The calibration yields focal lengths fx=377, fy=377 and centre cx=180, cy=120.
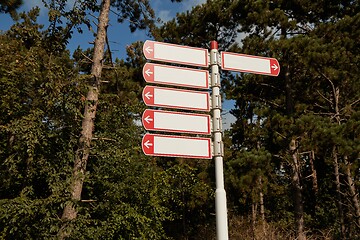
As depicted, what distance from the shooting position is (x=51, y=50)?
6590 millimetres

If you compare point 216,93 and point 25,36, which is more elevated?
point 25,36

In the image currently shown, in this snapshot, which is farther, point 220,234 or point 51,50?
point 51,50

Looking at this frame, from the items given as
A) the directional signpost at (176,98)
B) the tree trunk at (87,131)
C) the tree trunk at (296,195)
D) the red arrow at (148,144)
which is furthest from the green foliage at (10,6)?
the tree trunk at (296,195)

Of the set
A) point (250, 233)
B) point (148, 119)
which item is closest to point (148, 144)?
point (148, 119)

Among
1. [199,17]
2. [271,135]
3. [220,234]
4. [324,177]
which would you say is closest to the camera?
[220,234]

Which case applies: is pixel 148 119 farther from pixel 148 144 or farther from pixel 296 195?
pixel 296 195

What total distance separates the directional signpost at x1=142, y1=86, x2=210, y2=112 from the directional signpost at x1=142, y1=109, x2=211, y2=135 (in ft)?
0.23

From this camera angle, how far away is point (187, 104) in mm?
2922

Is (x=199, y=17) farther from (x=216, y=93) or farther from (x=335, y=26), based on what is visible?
(x=216, y=93)

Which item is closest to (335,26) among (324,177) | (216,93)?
(216,93)

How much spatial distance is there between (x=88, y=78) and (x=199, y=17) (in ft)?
26.8

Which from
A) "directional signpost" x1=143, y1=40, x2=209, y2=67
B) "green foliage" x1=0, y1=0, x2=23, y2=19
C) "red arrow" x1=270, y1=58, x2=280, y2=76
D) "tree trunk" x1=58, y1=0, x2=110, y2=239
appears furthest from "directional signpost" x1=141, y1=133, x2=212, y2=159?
"green foliage" x1=0, y1=0, x2=23, y2=19

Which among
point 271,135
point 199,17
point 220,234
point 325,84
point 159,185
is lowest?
point 220,234

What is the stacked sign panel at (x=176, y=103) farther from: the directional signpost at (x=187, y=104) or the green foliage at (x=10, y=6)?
the green foliage at (x=10, y=6)
